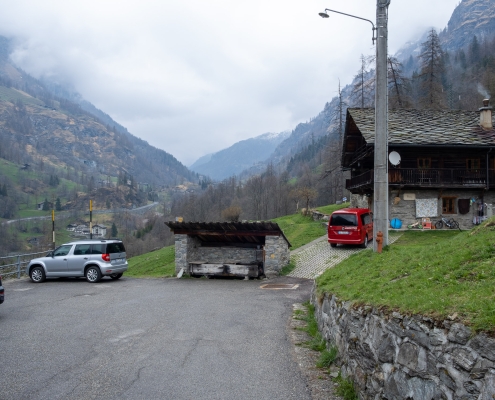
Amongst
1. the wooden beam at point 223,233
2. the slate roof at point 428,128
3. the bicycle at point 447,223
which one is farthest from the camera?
the bicycle at point 447,223

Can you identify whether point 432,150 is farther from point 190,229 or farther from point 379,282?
point 379,282

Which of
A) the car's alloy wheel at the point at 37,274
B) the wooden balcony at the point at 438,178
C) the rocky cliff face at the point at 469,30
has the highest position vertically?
the rocky cliff face at the point at 469,30

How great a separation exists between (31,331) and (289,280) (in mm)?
11307

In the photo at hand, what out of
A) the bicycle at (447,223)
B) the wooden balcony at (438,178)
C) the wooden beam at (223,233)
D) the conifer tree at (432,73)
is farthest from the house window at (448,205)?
the conifer tree at (432,73)

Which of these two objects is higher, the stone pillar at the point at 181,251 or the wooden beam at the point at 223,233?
the wooden beam at the point at 223,233

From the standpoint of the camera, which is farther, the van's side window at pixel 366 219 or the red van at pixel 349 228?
the van's side window at pixel 366 219

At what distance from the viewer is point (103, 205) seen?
151375 mm

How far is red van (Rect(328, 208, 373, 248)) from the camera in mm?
22812

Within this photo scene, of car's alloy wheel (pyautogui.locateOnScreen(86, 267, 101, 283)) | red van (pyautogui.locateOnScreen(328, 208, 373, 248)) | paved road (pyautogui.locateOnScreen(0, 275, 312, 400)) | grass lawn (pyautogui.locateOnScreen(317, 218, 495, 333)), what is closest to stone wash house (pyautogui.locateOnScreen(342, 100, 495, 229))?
red van (pyautogui.locateOnScreen(328, 208, 373, 248))

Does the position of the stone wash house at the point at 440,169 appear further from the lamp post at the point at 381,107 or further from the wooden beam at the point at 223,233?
the lamp post at the point at 381,107

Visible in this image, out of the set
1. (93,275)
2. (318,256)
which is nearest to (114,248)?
(93,275)

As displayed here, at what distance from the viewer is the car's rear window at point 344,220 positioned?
903 inches

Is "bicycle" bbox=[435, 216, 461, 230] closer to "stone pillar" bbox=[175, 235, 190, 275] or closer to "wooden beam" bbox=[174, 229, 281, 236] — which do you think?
"wooden beam" bbox=[174, 229, 281, 236]

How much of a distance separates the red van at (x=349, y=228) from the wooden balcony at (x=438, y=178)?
472 cm
